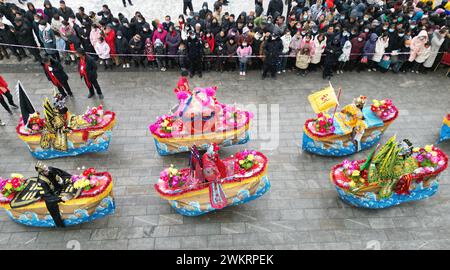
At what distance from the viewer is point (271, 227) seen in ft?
22.7

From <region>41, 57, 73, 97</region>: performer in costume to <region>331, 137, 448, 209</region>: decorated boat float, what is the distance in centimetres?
748

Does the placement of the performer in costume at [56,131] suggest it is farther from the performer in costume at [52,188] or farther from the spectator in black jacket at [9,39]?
the spectator in black jacket at [9,39]

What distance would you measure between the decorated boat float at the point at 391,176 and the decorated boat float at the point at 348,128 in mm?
966

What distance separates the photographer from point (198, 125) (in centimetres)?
773

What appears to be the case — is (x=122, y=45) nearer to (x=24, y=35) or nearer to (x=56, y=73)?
(x=56, y=73)

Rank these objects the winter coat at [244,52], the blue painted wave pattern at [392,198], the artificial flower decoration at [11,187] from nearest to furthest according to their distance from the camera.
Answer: the artificial flower decoration at [11,187] < the blue painted wave pattern at [392,198] < the winter coat at [244,52]

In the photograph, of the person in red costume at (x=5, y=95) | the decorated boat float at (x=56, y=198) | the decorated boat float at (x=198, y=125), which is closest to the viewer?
the decorated boat float at (x=56, y=198)

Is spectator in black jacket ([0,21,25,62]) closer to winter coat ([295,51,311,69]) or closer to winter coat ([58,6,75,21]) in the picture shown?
winter coat ([58,6,75,21])

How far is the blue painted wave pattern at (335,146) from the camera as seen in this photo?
806 cm

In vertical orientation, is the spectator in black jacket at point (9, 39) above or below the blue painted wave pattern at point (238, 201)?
above

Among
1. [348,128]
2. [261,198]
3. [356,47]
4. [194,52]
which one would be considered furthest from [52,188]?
[356,47]

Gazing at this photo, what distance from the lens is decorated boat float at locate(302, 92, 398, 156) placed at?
25.4 feet

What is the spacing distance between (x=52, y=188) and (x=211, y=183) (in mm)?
2863

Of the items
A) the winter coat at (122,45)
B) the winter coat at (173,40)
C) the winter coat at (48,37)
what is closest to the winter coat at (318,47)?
the winter coat at (173,40)
